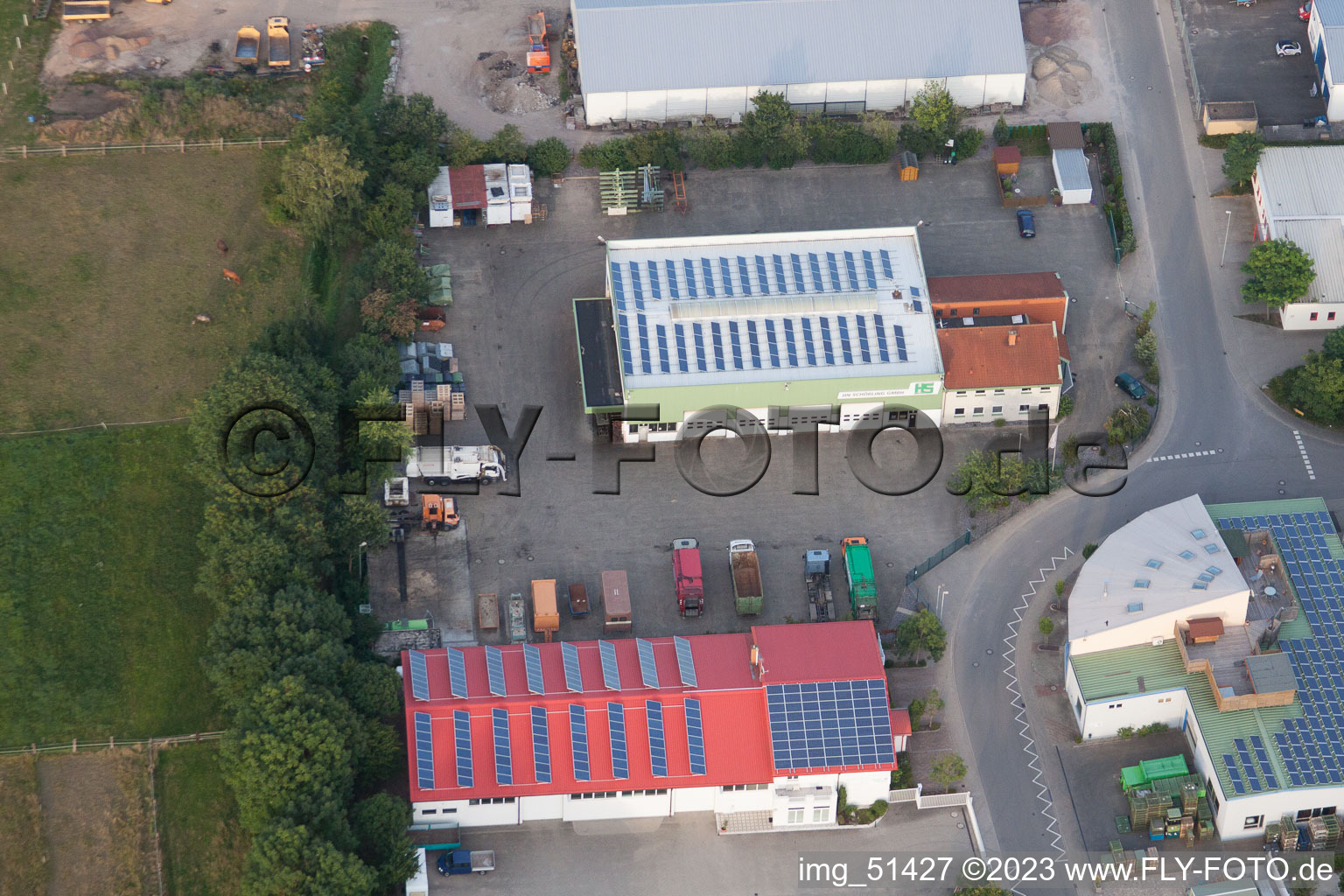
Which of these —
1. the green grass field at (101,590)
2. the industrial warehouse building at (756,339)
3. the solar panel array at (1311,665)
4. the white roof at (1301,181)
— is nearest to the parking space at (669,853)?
the solar panel array at (1311,665)

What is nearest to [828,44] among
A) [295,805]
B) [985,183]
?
[985,183]

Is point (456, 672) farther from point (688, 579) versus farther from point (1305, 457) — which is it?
point (1305, 457)

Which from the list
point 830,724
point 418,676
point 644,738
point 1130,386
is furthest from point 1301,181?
point 418,676

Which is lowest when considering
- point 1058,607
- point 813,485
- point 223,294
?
point 1058,607

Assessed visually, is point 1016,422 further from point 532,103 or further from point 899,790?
point 532,103

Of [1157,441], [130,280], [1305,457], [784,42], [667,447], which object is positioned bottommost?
[1305,457]

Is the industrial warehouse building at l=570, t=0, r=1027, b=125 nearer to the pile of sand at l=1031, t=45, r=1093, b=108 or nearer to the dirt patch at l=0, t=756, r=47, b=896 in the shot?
the pile of sand at l=1031, t=45, r=1093, b=108

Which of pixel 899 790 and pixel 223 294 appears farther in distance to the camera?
pixel 223 294
